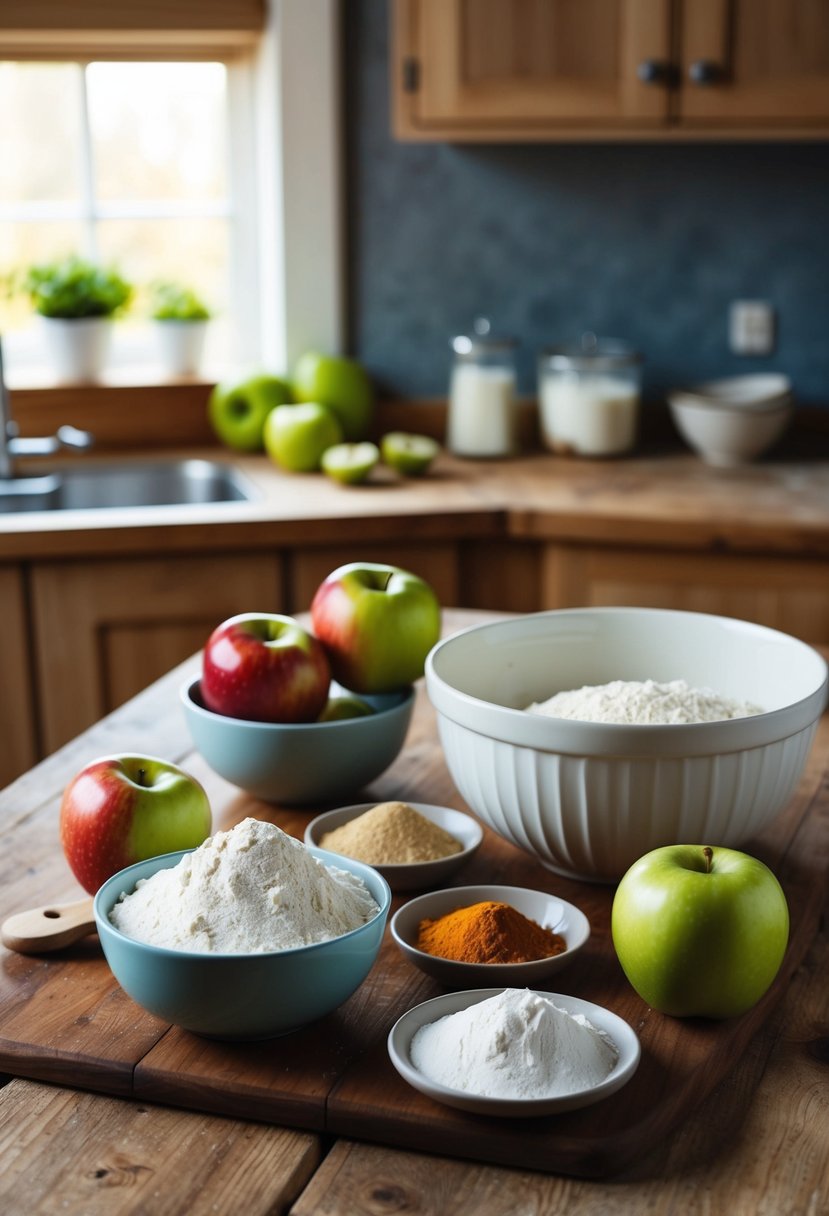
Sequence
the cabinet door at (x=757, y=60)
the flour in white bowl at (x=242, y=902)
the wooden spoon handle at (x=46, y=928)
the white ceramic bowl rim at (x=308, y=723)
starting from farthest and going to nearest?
1. the cabinet door at (x=757, y=60)
2. the white ceramic bowl rim at (x=308, y=723)
3. the wooden spoon handle at (x=46, y=928)
4. the flour in white bowl at (x=242, y=902)

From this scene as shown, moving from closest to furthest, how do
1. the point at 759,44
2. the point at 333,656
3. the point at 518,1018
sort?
the point at 518,1018, the point at 333,656, the point at 759,44

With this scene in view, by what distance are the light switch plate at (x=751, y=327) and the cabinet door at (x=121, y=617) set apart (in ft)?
3.94

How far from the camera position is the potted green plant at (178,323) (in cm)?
287

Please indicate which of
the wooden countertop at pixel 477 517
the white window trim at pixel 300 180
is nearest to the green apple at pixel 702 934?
the wooden countertop at pixel 477 517

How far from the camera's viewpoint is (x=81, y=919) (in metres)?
0.95

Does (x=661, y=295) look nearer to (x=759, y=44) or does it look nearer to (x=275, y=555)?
(x=759, y=44)

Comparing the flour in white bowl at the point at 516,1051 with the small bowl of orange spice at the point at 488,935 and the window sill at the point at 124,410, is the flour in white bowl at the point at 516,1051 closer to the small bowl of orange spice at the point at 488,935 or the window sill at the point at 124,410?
the small bowl of orange spice at the point at 488,935

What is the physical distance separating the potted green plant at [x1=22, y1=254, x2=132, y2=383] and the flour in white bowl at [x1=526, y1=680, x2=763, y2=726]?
199 cm

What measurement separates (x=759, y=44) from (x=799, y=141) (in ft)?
1.35

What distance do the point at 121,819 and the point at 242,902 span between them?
18 cm

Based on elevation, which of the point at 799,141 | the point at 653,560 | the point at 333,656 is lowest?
the point at 653,560

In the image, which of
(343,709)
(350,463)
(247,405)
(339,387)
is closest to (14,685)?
(350,463)

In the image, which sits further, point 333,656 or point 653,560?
point 653,560

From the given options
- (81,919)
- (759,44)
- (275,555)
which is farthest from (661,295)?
(81,919)
